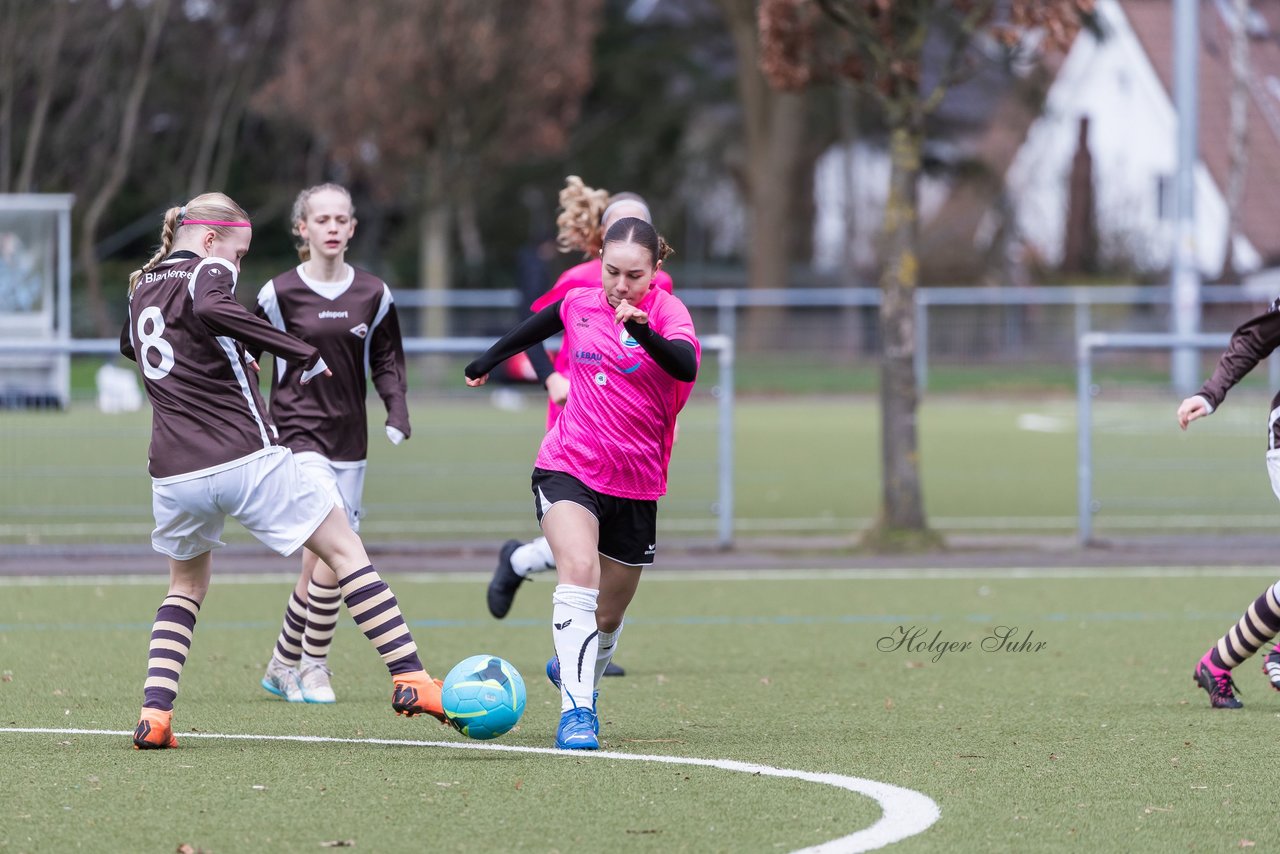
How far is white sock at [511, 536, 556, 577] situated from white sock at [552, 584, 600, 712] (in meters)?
2.43

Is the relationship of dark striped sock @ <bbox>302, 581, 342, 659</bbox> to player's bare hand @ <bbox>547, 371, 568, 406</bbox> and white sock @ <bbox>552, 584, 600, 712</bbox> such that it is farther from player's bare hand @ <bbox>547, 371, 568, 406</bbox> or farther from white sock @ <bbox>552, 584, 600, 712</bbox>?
white sock @ <bbox>552, 584, 600, 712</bbox>

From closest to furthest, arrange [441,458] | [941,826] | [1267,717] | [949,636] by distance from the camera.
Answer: [941,826] → [1267,717] → [949,636] → [441,458]

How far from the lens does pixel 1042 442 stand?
76.5ft

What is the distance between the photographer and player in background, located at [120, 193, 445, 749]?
6371mm

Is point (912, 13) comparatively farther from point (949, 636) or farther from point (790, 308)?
point (790, 308)

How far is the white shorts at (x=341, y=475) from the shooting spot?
7.66m

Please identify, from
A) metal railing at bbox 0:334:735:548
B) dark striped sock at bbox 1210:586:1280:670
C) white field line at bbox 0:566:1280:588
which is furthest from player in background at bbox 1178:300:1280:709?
metal railing at bbox 0:334:735:548

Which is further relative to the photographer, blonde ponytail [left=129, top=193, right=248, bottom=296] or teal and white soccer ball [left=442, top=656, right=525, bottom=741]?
blonde ponytail [left=129, top=193, right=248, bottom=296]

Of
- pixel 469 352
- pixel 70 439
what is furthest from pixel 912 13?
pixel 70 439

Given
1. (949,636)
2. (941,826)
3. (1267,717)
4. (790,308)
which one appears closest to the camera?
(941,826)

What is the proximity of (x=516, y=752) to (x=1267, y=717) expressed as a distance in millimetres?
2805

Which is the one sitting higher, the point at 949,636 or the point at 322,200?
the point at 322,200

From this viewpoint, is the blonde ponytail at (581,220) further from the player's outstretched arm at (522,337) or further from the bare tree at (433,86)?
the bare tree at (433,86)

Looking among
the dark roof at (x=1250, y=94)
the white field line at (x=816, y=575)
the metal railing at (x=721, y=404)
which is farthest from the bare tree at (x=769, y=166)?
the white field line at (x=816, y=575)
